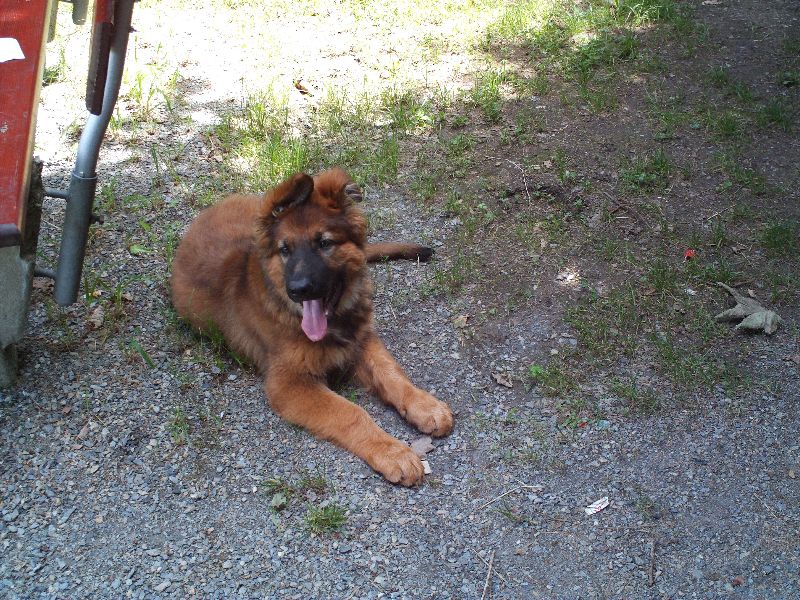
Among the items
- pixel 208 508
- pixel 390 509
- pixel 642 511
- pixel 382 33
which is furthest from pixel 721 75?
pixel 208 508

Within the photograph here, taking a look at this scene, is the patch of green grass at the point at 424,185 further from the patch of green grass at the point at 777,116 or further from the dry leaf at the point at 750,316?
the patch of green grass at the point at 777,116

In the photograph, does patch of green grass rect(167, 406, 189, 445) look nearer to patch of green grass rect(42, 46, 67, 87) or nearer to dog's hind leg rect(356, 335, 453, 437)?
dog's hind leg rect(356, 335, 453, 437)

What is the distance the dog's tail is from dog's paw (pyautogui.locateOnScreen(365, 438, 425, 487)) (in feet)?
5.52

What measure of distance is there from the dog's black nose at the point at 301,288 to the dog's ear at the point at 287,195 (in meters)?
0.41

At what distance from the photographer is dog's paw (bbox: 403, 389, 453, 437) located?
4129 millimetres

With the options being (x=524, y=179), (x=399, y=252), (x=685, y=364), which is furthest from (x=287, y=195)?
(x=524, y=179)

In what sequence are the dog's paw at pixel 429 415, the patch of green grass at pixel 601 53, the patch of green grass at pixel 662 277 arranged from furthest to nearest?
the patch of green grass at pixel 601 53 → the patch of green grass at pixel 662 277 → the dog's paw at pixel 429 415

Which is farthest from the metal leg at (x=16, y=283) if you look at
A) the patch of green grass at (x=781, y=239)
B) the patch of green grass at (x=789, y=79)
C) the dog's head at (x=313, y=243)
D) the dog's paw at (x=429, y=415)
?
the patch of green grass at (x=789, y=79)

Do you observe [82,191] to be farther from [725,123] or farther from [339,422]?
[725,123]

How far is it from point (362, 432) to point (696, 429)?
67.1 inches

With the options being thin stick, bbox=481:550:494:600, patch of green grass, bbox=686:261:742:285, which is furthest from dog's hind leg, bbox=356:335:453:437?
patch of green grass, bbox=686:261:742:285

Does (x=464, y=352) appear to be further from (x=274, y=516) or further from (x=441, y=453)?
(x=274, y=516)

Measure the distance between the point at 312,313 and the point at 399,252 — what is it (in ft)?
4.23

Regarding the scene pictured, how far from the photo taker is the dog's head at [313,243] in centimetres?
408
